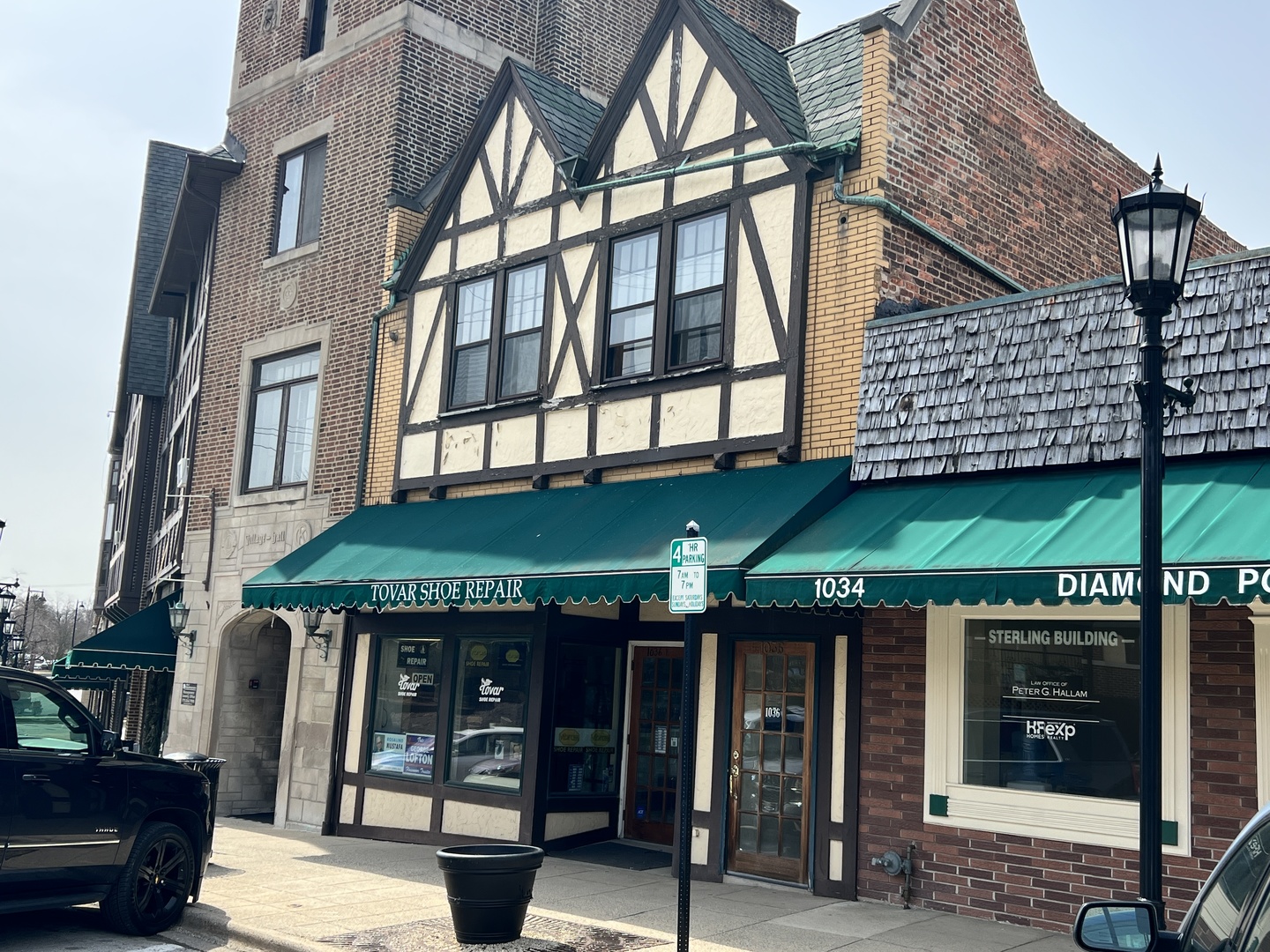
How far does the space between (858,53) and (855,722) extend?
23.8ft

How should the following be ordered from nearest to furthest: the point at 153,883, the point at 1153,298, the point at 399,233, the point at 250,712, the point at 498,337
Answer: the point at 1153,298
the point at 153,883
the point at 498,337
the point at 399,233
the point at 250,712

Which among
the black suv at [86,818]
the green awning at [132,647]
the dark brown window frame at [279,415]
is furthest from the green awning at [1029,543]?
the green awning at [132,647]

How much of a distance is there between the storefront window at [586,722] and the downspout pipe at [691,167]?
520cm

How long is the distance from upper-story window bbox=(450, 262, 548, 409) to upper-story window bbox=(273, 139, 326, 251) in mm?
4654

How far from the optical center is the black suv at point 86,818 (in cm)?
877

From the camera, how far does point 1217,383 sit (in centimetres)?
913

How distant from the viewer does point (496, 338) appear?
50.1 ft

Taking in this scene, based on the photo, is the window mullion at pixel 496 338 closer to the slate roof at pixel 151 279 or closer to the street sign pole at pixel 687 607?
the street sign pole at pixel 687 607

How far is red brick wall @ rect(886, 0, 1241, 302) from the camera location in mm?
12445

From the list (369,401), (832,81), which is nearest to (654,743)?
(369,401)

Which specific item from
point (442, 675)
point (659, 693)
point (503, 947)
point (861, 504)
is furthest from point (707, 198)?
point (503, 947)

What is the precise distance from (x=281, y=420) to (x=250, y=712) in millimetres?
4645

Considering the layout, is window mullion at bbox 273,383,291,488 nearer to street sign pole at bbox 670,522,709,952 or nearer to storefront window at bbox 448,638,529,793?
storefront window at bbox 448,638,529,793

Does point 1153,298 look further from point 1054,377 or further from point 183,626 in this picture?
point 183,626
